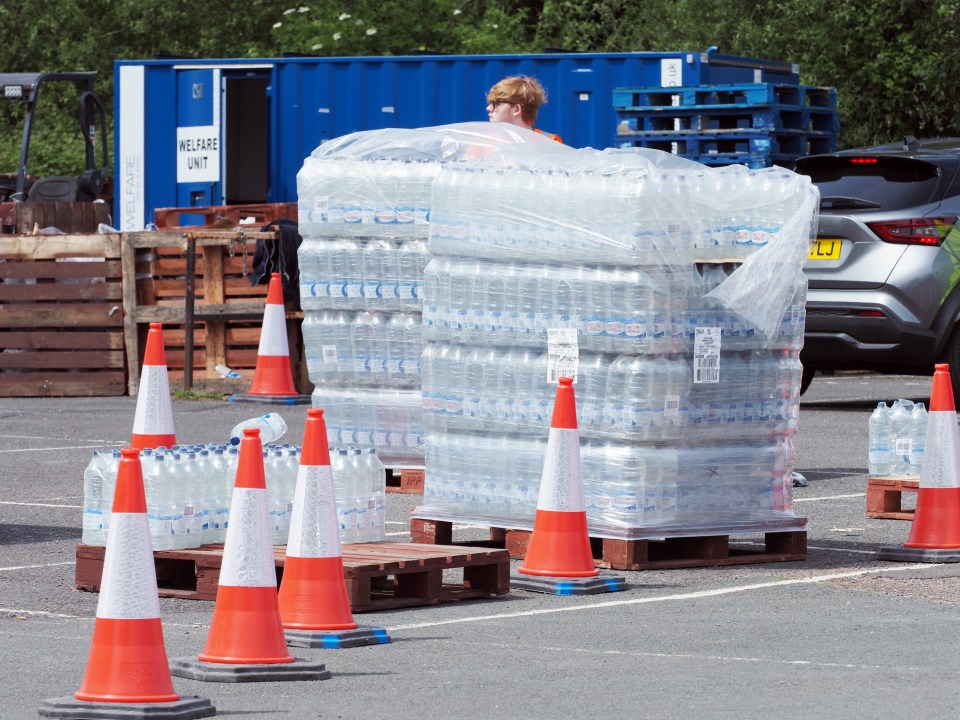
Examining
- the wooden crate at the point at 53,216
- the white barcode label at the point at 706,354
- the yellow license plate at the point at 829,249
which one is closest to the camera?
the white barcode label at the point at 706,354

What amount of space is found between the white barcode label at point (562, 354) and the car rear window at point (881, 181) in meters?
6.66

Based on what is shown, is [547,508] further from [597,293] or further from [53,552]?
[53,552]

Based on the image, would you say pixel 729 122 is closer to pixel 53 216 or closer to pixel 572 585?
pixel 53 216

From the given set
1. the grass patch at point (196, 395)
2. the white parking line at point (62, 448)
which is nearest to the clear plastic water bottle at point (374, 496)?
the white parking line at point (62, 448)

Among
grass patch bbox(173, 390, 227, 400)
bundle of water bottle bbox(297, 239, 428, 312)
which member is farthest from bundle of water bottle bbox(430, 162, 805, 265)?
grass patch bbox(173, 390, 227, 400)

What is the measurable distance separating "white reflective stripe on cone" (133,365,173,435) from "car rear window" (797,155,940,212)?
20.1 ft

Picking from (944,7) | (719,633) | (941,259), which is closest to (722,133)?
(941,259)

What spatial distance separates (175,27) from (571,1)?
9157 mm

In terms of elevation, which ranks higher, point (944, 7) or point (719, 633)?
point (944, 7)

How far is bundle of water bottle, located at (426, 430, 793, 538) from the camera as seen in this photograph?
29.6 ft

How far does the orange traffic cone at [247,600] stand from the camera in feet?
21.1

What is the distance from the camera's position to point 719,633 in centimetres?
747

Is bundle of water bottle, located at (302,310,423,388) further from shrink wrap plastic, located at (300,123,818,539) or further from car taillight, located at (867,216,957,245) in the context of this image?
car taillight, located at (867,216,957,245)

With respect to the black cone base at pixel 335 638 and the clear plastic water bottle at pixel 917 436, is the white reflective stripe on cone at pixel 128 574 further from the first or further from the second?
the clear plastic water bottle at pixel 917 436
